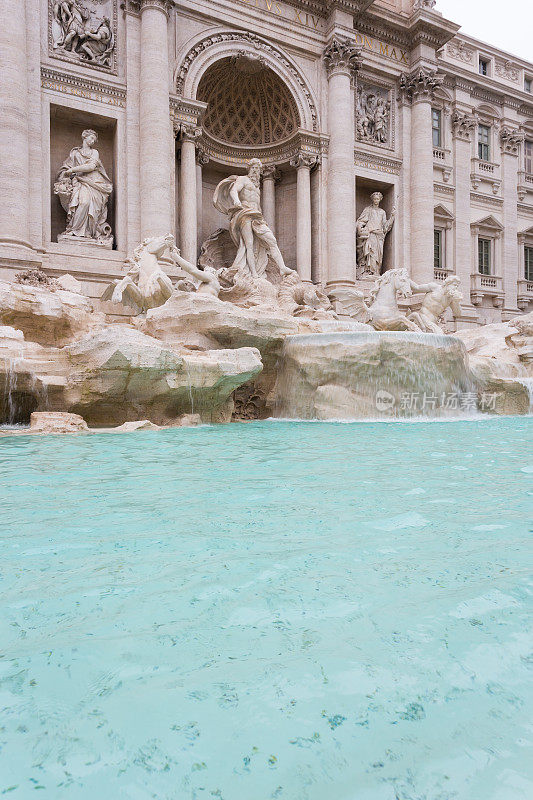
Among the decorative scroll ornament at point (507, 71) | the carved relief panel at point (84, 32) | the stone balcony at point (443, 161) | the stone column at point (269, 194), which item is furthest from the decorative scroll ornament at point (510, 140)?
the carved relief panel at point (84, 32)

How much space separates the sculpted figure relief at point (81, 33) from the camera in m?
12.9

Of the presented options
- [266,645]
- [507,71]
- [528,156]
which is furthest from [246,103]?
[266,645]

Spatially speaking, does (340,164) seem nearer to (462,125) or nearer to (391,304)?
(462,125)

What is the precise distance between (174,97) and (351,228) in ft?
20.2

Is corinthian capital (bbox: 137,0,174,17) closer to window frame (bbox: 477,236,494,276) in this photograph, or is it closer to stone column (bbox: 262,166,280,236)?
stone column (bbox: 262,166,280,236)

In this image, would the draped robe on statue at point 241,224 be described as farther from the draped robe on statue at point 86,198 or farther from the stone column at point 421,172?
the stone column at point 421,172

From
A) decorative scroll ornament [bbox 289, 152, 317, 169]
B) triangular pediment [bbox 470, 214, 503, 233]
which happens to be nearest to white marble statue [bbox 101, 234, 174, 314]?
decorative scroll ornament [bbox 289, 152, 317, 169]

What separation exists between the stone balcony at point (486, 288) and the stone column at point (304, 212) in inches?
296

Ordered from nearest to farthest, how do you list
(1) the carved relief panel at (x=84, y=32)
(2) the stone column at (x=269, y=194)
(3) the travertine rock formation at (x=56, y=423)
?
(3) the travertine rock formation at (x=56, y=423)
(1) the carved relief panel at (x=84, y=32)
(2) the stone column at (x=269, y=194)

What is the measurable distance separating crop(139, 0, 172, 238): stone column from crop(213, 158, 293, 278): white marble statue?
1452 millimetres

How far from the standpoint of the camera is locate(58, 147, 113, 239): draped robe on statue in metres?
13.3

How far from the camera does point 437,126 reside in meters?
19.6

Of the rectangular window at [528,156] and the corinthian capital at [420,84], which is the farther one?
the rectangular window at [528,156]

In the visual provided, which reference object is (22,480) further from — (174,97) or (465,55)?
(465,55)
